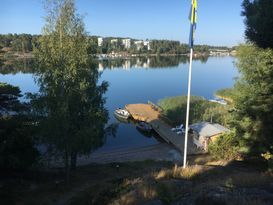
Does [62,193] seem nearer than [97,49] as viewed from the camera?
Yes

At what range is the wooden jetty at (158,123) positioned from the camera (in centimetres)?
3246

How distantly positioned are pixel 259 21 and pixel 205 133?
20.9 m

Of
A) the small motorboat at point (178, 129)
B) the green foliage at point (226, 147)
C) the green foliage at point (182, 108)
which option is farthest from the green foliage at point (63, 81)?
the green foliage at point (182, 108)

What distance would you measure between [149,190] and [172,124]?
31.4 metres

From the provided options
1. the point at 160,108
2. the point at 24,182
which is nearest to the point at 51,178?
the point at 24,182

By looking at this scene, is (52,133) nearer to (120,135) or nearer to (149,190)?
(149,190)

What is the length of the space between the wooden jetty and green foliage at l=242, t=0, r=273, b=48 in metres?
19.7

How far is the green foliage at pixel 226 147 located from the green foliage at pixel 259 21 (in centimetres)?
1413

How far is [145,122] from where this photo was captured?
44.6 metres

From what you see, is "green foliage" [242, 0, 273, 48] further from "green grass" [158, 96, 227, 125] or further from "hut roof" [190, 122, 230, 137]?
"green grass" [158, 96, 227, 125]

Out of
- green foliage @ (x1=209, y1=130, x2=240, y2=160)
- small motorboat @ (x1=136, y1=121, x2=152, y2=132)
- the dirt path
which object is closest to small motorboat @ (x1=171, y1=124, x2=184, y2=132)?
small motorboat @ (x1=136, y1=121, x2=152, y2=132)

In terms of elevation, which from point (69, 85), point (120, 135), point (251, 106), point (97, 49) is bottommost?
point (120, 135)

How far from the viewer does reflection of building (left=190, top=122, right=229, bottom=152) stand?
94.6 feet

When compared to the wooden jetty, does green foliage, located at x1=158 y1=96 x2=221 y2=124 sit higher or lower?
higher
